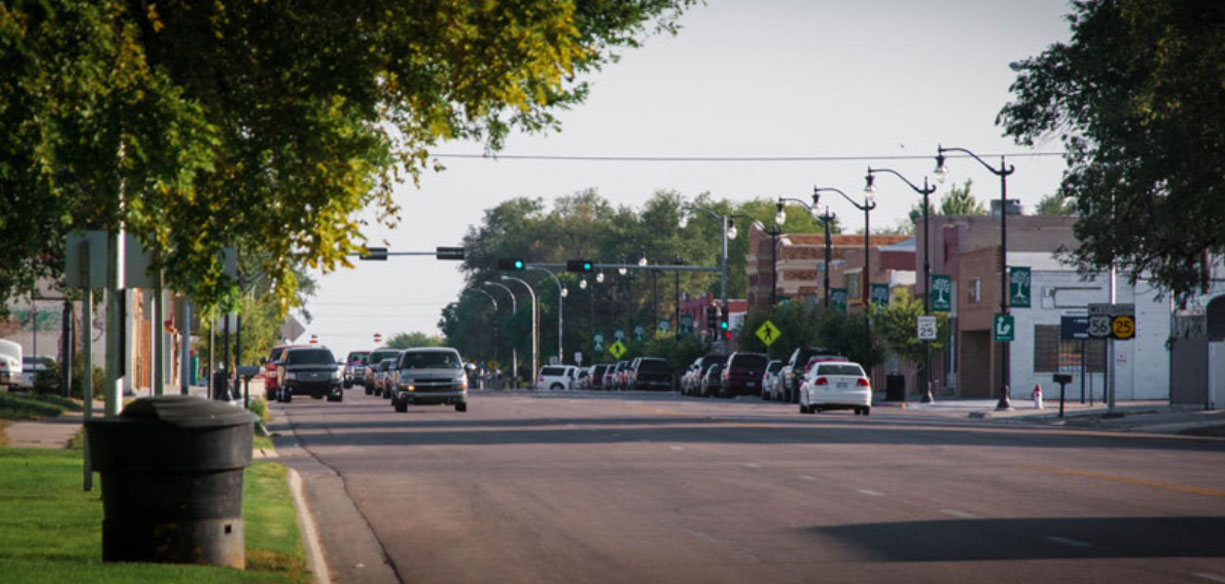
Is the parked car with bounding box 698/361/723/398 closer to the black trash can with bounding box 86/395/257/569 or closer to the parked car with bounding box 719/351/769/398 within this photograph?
the parked car with bounding box 719/351/769/398

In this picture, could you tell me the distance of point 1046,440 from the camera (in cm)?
3247

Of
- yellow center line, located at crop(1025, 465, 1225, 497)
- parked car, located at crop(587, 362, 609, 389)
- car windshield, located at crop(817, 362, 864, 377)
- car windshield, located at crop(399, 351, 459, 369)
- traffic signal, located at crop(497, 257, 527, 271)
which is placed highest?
traffic signal, located at crop(497, 257, 527, 271)

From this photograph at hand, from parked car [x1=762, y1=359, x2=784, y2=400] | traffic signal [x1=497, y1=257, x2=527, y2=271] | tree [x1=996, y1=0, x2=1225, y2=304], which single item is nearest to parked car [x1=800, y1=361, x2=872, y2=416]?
tree [x1=996, y1=0, x2=1225, y2=304]

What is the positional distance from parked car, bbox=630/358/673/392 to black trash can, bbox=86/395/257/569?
7416 cm

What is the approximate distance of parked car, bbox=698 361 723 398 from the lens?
75.9 meters

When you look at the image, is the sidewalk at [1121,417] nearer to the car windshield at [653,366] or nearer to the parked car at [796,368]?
the parked car at [796,368]

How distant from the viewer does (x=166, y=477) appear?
11.1 meters

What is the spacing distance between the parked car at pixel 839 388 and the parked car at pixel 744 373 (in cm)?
2391

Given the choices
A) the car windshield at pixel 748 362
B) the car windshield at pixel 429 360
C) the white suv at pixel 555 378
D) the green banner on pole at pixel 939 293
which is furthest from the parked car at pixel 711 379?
the car windshield at pixel 429 360

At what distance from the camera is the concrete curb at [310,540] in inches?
484

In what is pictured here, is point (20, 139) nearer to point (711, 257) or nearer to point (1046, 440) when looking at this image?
point (1046, 440)

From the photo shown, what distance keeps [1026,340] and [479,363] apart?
111m

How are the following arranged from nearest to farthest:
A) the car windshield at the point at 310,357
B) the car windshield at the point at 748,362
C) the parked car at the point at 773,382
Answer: the car windshield at the point at 310,357, the parked car at the point at 773,382, the car windshield at the point at 748,362

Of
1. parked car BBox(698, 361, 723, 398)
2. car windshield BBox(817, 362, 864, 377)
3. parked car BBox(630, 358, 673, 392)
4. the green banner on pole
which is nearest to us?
car windshield BBox(817, 362, 864, 377)
